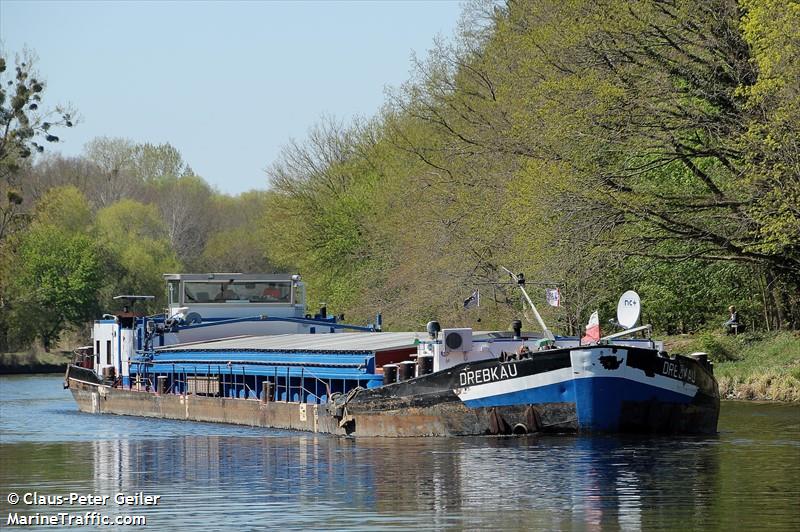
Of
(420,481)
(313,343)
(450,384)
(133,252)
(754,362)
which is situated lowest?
(420,481)

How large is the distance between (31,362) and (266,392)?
169ft

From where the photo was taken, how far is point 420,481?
25359mm

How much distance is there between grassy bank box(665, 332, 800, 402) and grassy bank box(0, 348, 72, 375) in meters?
43.6

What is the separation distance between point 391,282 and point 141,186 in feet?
279

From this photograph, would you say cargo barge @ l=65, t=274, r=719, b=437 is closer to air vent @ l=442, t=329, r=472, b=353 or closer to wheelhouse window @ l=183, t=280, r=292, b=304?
air vent @ l=442, t=329, r=472, b=353

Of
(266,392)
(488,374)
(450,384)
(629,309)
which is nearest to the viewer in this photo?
(629,309)

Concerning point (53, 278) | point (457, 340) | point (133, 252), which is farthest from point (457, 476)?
point (133, 252)

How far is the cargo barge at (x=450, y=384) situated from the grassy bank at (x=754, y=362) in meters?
11.2

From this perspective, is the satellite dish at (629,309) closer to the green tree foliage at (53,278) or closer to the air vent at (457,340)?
the air vent at (457,340)

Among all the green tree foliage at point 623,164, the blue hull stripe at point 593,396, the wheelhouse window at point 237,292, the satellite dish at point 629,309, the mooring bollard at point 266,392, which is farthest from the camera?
the wheelhouse window at point 237,292

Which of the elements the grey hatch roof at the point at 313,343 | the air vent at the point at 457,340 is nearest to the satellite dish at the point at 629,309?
the air vent at the point at 457,340

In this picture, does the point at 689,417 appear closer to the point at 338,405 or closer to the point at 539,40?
the point at 338,405

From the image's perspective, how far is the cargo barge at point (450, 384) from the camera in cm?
3008

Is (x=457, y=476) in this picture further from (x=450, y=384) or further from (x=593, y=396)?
(x=450, y=384)
